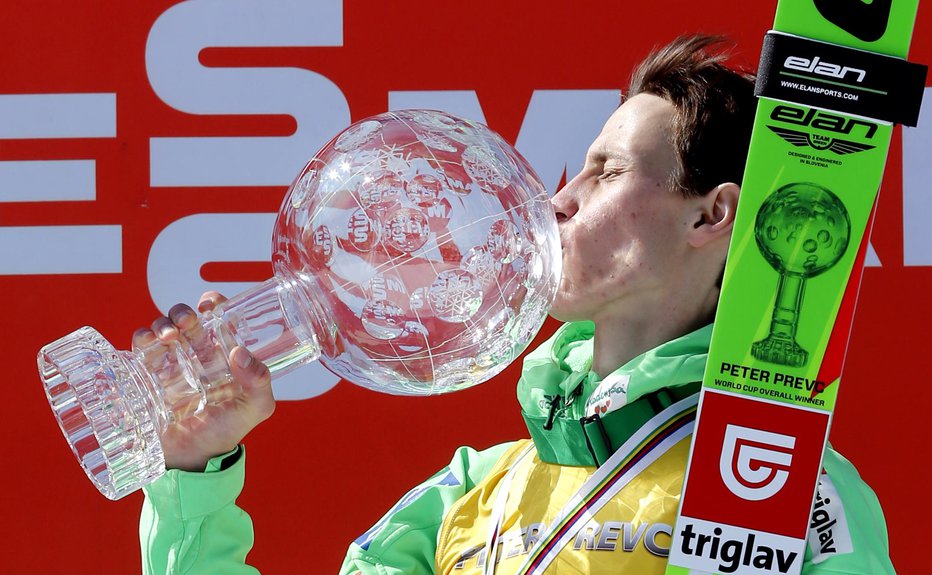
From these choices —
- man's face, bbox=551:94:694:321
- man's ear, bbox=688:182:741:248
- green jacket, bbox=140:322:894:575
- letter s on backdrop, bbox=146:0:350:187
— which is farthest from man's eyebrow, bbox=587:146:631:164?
letter s on backdrop, bbox=146:0:350:187

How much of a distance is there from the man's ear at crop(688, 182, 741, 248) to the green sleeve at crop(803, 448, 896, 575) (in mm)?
301

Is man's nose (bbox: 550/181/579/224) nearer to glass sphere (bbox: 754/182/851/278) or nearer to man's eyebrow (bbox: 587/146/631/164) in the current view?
man's eyebrow (bbox: 587/146/631/164)

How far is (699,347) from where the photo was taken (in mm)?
1360

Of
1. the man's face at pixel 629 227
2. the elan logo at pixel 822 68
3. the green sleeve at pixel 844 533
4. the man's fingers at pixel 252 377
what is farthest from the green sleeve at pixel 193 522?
the elan logo at pixel 822 68

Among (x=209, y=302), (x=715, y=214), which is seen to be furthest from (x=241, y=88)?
(x=715, y=214)

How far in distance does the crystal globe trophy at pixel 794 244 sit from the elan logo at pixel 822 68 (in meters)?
0.12

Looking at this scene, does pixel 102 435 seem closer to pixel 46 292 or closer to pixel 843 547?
pixel 843 547

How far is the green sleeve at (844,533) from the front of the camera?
3.99ft

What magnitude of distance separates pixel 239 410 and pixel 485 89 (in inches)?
35.5

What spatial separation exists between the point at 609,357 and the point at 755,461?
26 centimetres

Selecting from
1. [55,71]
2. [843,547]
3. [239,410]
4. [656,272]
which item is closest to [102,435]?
[239,410]

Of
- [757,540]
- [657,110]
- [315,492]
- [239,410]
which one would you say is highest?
[657,110]

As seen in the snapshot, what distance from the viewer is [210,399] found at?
1368 mm

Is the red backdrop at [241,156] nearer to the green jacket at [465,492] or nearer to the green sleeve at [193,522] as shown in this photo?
the green jacket at [465,492]
